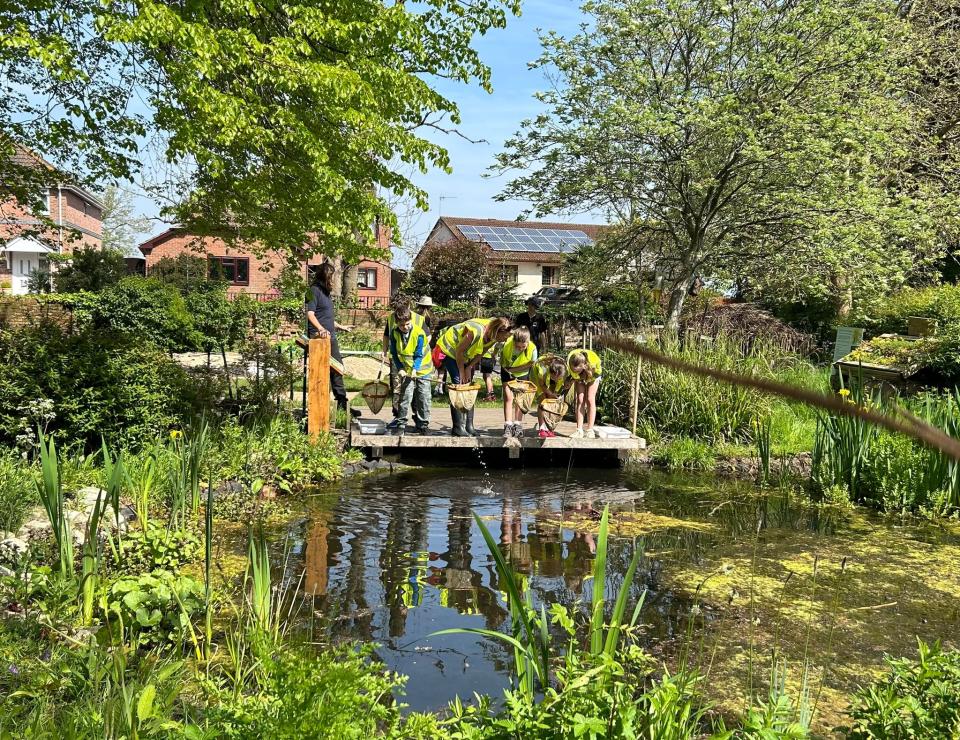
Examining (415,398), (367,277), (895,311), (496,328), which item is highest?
(367,277)

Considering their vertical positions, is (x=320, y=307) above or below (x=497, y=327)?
above

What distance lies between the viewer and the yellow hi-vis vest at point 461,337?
33.4 feet

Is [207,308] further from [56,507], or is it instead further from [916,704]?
[916,704]

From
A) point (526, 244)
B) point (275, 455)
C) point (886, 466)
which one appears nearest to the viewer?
point (886, 466)

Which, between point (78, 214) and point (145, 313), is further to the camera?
point (78, 214)

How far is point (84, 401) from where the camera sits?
24.0ft

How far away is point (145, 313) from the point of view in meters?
20.0

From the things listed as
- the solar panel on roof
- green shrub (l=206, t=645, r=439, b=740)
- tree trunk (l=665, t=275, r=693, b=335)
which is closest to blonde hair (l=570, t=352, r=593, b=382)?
tree trunk (l=665, t=275, r=693, b=335)

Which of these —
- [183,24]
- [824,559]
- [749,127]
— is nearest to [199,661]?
[824,559]

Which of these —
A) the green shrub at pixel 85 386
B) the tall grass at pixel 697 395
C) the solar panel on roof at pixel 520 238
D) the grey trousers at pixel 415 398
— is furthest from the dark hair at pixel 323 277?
the solar panel on roof at pixel 520 238

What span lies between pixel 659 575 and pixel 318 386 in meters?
4.64

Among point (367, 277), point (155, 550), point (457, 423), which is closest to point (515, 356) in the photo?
point (457, 423)

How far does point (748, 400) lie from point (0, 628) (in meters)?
9.49

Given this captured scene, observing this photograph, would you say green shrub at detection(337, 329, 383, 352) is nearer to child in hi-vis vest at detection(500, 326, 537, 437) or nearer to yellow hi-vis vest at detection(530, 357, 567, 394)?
child in hi-vis vest at detection(500, 326, 537, 437)
